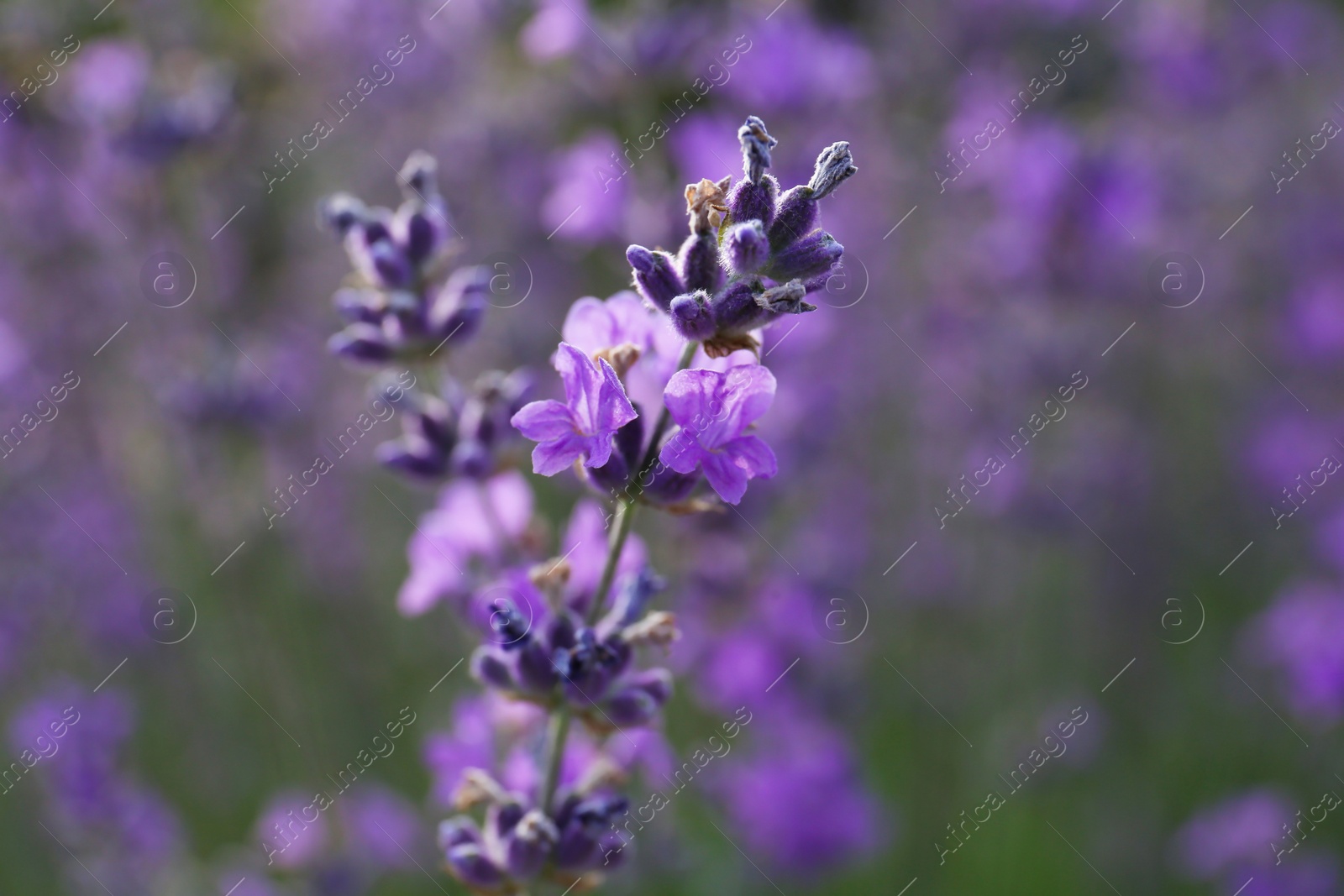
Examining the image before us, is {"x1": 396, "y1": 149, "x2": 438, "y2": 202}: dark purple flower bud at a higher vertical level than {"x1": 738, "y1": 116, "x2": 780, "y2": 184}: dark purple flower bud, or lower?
higher

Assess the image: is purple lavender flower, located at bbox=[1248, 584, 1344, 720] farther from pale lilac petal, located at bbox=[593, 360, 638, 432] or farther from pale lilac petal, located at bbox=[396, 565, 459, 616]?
pale lilac petal, located at bbox=[593, 360, 638, 432]

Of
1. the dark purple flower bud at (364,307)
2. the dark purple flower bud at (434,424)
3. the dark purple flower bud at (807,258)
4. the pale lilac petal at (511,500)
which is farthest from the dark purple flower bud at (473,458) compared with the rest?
the dark purple flower bud at (807,258)

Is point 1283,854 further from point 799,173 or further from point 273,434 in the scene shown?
point 273,434

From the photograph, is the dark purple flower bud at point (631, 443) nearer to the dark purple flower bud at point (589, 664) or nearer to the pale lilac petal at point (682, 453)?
the pale lilac petal at point (682, 453)

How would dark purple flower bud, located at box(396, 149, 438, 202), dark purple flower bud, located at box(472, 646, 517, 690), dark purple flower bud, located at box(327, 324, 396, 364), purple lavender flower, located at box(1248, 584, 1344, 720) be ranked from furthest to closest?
1. purple lavender flower, located at box(1248, 584, 1344, 720)
2. dark purple flower bud, located at box(327, 324, 396, 364)
3. dark purple flower bud, located at box(396, 149, 438, 202)
4. dark purple flower bud, located at box(472, 646, 517, 690)

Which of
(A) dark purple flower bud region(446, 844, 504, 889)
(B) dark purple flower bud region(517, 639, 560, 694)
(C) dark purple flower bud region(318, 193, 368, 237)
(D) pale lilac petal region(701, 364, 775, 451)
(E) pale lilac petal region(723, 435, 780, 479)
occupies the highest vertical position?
(C) dark purple flower bud region(318, 193, 368, 237)

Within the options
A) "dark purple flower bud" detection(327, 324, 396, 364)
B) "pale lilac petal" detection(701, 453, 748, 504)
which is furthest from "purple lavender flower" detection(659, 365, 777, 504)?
"dark purple flower bud" detection(327, 324, 396, 364)
